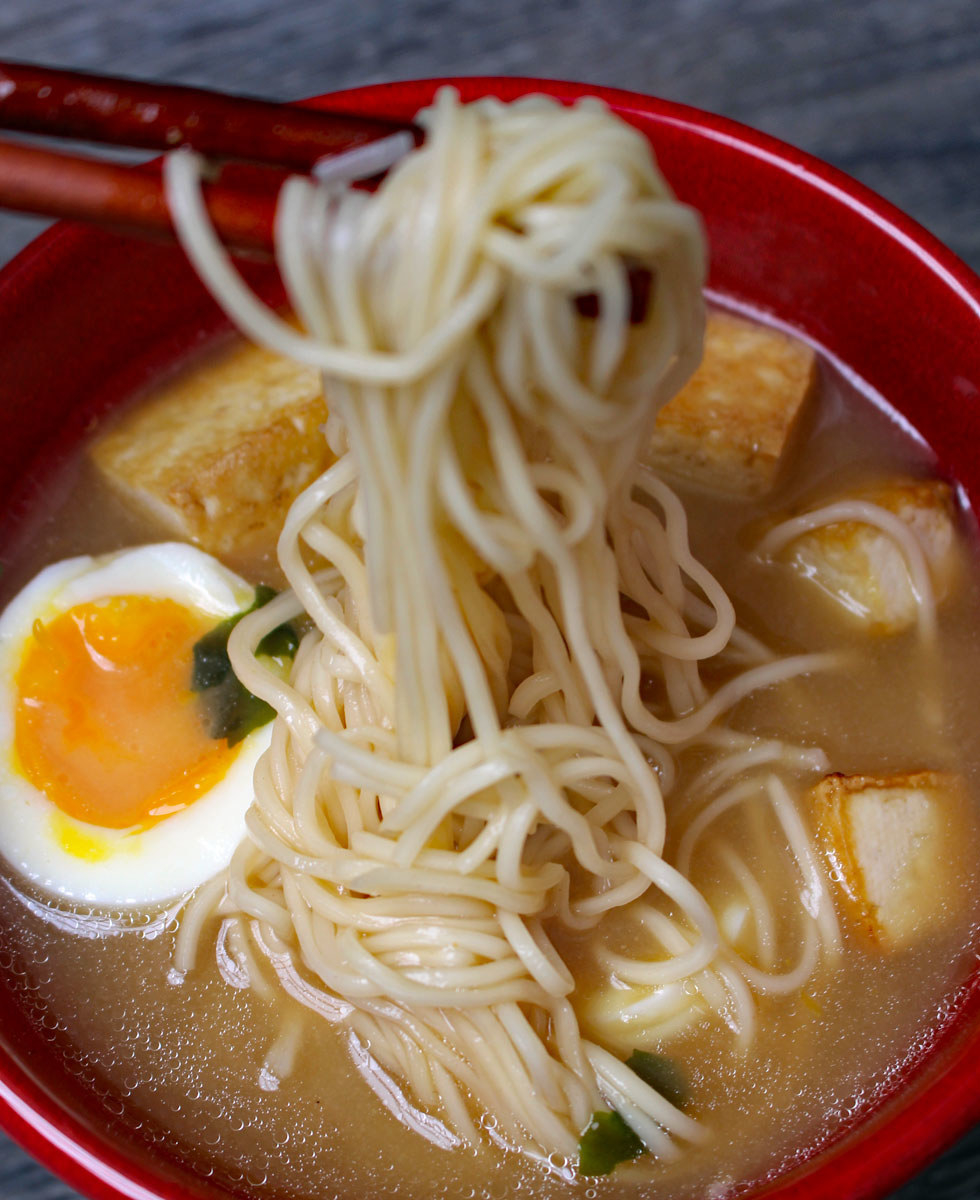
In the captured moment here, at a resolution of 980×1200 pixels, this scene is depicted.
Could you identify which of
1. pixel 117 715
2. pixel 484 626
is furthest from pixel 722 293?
pixel 117 715

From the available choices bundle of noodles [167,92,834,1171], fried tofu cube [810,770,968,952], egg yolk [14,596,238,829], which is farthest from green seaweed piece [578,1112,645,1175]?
egg yolk [14,596,238,829]

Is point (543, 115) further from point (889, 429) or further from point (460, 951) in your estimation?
point (889, 429)

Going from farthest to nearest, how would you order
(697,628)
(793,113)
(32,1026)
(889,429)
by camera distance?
(793,113) < (889,429) < (697,628) < (32,1026)

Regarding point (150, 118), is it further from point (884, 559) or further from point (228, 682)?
point (884, 559)

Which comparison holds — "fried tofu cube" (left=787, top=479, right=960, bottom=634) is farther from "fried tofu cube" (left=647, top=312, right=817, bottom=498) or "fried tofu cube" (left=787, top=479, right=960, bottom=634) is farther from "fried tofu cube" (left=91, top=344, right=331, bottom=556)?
"fried tofu cube" (left=91, top=344, right=331, bottom=556)

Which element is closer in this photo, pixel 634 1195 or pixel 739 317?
pixel 634 1195

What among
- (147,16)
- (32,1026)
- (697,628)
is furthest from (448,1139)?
(147,16)
